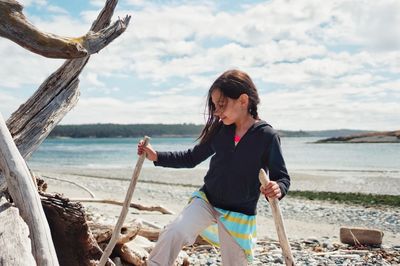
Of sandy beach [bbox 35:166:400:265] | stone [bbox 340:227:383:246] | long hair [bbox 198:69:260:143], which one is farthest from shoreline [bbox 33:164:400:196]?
long hair [bbox 198:69:260:143]

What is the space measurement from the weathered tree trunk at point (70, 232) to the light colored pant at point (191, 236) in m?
0.68

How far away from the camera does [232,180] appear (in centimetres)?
474

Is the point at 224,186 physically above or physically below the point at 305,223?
above

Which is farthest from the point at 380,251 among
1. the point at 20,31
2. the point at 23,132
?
the point at 20,31

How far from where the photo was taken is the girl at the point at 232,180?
4.61 meters

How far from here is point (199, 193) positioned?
4898 millimetres

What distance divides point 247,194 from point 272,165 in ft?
1.09

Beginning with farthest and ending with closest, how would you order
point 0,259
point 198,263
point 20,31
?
point 198,263 → point 20,31 → point 0,259

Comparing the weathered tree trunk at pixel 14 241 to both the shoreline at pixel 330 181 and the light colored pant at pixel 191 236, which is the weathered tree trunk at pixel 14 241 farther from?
the shoreline at pixel 330 181

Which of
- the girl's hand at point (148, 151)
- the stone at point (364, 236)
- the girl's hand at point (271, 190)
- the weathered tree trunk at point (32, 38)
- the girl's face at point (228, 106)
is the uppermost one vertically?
the weathered tree trunk at point (32, 38)

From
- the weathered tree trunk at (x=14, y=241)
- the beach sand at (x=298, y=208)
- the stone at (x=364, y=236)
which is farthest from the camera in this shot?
the beach sand at (x=298, y=208)

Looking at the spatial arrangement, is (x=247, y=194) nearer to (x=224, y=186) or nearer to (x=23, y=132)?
(x=224, y=186)

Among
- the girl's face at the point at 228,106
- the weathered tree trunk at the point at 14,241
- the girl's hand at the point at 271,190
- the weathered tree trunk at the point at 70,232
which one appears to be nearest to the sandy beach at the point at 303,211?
the weathered tree trunk at the point at 70,232

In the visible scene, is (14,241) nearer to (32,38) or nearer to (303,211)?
(32,38)
